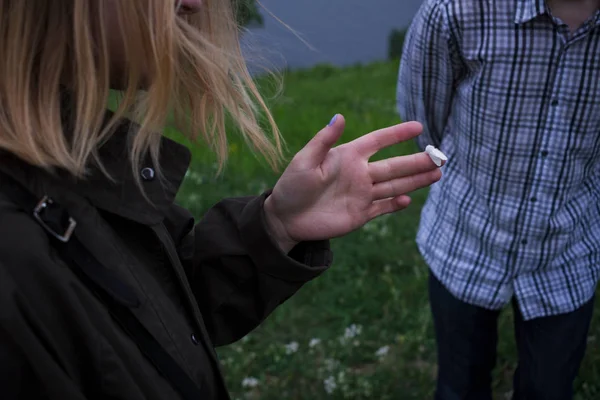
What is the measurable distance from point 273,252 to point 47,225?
0.53 meters

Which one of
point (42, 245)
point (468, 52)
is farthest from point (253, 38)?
point (42, 245)

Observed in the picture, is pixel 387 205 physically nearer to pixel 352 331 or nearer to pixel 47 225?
pixel 47 225

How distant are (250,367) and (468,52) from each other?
5.78ft

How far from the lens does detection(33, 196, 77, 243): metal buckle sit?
1010mm

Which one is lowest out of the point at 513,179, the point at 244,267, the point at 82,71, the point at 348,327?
the point at 348,327

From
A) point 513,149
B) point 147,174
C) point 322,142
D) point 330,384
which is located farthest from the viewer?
point 330,384

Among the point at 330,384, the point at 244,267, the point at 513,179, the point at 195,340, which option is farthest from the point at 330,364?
the point at 195,340

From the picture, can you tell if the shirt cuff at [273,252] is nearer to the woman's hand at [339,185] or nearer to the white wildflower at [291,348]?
the woman's hand at [339,185]

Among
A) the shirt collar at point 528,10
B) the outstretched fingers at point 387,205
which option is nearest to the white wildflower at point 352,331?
the shirt collar at point 528,10

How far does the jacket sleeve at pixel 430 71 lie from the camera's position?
209cm

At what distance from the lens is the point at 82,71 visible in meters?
1.11

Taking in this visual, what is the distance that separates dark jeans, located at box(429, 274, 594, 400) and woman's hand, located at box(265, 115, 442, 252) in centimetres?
91

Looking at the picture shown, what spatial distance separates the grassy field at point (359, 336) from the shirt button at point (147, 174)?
6.29 feet

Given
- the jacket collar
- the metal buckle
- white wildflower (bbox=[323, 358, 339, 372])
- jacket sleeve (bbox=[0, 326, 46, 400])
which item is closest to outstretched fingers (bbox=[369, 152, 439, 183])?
the jacket collar
